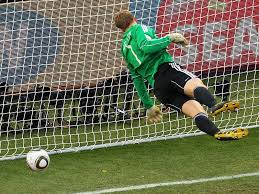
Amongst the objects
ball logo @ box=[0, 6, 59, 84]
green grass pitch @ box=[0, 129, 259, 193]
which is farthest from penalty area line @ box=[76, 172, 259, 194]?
ball logo @ box=[0, 6, 59, 84]

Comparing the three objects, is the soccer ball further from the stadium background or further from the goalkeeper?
the stadium background

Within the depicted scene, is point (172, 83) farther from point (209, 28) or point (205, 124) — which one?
point (209, 28)

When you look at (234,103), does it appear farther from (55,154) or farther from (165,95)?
(55,154)

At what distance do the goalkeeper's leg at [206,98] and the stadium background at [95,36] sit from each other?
4.03m

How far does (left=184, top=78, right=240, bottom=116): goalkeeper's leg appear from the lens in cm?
811

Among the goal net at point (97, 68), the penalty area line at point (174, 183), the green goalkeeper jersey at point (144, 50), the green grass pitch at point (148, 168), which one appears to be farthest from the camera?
the goal net at point (97, 68)

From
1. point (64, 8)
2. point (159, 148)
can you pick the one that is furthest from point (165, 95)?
point (64, 8)

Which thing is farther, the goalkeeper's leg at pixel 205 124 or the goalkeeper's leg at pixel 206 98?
the goalkeeper's leg at pixel 206 98

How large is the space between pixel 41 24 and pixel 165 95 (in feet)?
15.2

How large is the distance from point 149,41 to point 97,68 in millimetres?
4679

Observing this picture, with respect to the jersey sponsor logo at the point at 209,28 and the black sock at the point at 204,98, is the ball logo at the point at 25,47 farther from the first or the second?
the black sock at the point at 204,98

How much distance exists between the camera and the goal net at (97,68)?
11.7 meters

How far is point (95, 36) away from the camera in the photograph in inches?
500

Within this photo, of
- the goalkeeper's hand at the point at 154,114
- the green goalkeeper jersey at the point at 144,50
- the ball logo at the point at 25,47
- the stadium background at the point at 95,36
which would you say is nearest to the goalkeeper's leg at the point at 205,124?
the green goalkeeper jersey at the point at 144,50
